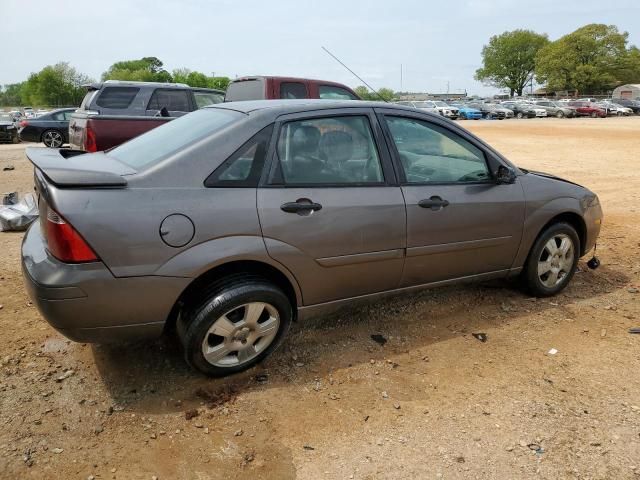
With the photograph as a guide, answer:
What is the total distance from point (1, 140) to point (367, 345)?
23286 millimetres

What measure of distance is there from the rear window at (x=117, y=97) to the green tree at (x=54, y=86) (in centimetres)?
7896

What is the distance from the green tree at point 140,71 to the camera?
3317 inches

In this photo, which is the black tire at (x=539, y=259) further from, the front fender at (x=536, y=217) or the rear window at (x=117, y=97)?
the rear window at (x=117, y=97)

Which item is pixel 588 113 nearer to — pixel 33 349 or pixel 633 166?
pixel 633 166

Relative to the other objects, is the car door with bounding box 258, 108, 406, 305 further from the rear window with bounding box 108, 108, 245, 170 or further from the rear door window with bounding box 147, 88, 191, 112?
the rear door window with bounding box 147, 88, 191, 112

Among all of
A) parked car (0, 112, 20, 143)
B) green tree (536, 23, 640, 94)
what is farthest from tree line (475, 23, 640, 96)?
parked car (0, 112, 20, 143)

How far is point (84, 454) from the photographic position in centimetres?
248

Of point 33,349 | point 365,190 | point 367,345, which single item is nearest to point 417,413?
point 367,345

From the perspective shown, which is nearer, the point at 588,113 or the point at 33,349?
the point at 33,349

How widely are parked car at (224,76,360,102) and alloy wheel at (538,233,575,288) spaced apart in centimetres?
511

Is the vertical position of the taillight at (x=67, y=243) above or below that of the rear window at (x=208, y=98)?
below

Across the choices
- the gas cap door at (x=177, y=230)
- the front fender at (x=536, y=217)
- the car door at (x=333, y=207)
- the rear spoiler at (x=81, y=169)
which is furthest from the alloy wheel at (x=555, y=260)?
the rear spoiler at (x=81, y=169)

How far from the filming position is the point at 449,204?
3.54 metres

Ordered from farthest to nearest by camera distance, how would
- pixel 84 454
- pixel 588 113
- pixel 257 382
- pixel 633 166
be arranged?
pixel 588 113
pixel 633 166
pixel 257 382
pixel 84 454
